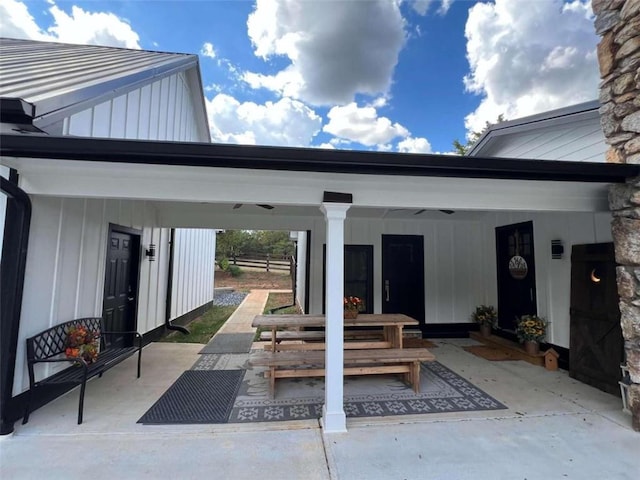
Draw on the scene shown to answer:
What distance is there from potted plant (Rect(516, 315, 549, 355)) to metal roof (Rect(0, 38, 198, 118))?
6.56 metres

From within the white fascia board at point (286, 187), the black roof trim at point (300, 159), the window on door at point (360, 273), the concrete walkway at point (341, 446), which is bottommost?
the concrete walkway at point (341, 446)

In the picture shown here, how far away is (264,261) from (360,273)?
1640cm

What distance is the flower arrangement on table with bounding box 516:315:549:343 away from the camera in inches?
197

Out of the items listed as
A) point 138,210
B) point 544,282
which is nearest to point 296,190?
point 138,210

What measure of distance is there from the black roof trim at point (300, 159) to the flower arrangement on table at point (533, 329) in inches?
111

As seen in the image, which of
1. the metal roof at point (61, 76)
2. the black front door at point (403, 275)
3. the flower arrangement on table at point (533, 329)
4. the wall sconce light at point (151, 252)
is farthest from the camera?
the black front door at point (403, 275)

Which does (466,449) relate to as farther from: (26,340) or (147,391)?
(26,340)

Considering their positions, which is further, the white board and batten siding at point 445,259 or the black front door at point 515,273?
the white board and batten siding at point 445,259

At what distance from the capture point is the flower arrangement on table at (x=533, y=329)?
5.01 meters

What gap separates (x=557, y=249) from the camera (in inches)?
191

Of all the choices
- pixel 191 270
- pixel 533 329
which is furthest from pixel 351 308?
pixel 191 270

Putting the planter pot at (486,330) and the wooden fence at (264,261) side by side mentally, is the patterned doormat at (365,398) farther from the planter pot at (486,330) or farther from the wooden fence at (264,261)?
the wooden fence at (264,261)

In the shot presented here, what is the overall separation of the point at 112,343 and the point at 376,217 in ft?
17.0

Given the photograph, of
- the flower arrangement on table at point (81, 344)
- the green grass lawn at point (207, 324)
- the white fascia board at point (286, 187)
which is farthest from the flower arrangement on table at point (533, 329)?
the flower arrangement on table at point (81, 344)
